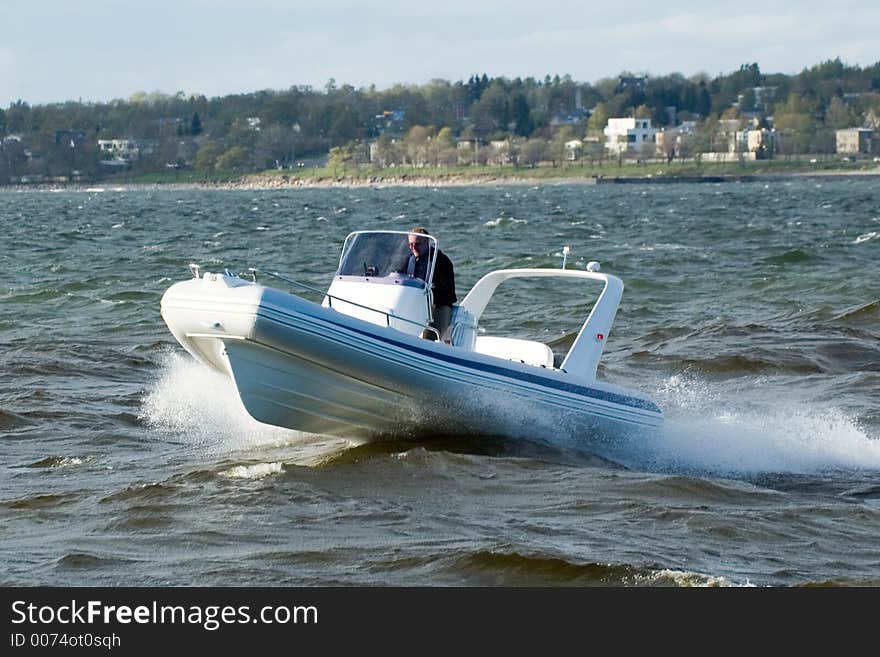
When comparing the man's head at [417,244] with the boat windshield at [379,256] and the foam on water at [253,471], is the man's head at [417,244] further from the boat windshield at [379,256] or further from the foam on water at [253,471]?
the foam on water at [253,471]

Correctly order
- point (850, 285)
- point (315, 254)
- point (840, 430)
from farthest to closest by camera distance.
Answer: point (315, 254) → point (850, 285) → point (840, 430)

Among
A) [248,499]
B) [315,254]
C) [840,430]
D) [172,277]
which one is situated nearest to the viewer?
[248,499]

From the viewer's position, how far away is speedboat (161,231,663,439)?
36.2ft

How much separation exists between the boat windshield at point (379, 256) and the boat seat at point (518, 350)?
1032mm

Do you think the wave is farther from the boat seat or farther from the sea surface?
the boat seat

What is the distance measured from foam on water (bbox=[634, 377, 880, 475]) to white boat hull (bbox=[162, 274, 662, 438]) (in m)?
0.52

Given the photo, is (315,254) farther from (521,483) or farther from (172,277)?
(521,483)

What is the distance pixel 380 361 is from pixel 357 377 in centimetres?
21

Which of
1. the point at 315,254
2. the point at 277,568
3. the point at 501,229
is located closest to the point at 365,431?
the point at 277,568

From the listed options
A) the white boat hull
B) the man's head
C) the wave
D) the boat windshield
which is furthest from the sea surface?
the man's head

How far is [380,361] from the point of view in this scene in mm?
11383

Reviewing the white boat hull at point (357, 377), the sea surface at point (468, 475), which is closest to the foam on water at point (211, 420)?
the sea surface at point (468, 475)
